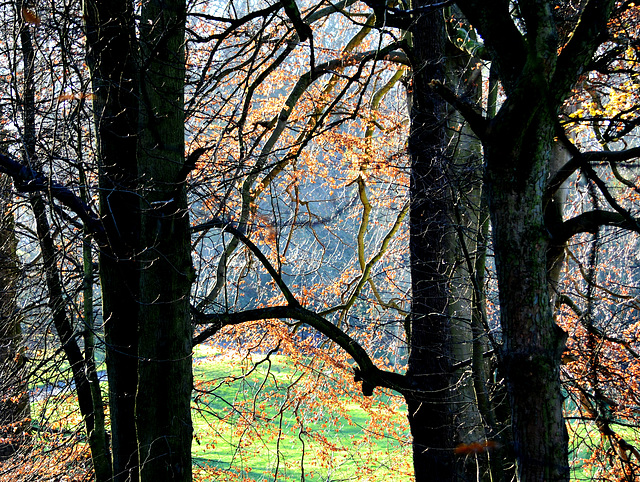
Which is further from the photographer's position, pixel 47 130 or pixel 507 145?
pixel 47 130

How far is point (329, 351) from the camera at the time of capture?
27.4 feet

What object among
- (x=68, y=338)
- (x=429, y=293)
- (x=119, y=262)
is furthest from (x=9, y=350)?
(x=429, y=293)

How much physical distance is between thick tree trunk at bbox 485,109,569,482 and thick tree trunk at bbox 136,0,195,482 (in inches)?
84.4

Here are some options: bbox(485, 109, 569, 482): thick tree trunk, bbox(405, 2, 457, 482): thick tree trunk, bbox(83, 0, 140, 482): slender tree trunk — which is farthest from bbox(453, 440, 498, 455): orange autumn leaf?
bbox(83, 0, 140, 482): slender tree trunk

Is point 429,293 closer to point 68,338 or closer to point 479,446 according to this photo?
point 479,446

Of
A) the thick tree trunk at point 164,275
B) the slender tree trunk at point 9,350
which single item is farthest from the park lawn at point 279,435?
the slender tree trunk at point 9,350

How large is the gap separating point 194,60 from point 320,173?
2542mm

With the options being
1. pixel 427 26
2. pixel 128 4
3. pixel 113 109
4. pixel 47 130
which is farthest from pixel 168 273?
pixel 427 26

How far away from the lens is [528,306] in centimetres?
312

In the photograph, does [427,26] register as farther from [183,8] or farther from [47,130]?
[47,130]

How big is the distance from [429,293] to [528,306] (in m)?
2.85

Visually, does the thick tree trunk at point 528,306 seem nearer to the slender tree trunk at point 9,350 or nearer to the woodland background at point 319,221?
the woodland background at point 319,221

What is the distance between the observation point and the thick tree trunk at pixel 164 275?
12.9 feet

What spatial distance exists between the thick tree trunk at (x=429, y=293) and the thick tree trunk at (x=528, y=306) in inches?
85.4
